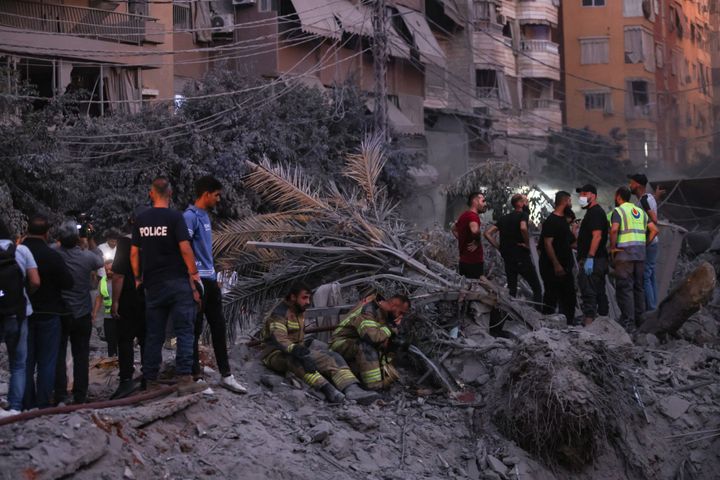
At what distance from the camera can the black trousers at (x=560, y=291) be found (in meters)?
13.1

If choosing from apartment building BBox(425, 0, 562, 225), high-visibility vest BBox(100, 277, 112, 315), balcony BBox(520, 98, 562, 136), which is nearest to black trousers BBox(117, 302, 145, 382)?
high-visibility vest BBox(100, 277, 112, 315)

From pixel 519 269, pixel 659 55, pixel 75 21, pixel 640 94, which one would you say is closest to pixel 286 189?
pixel 519 269

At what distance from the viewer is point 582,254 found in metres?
13.4

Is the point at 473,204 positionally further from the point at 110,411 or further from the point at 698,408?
the point at 110,411

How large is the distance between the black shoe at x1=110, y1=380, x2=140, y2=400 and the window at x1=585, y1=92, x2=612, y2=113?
4827 centimetres

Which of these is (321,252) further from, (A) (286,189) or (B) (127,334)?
(B) (127,334)

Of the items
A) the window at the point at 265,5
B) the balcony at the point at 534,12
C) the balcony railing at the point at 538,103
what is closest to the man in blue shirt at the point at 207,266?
the window at the point at 265,5

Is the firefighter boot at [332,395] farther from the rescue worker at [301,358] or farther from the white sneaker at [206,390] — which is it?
the white sneaker at [206,390]

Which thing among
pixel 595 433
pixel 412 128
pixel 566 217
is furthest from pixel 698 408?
pixel 412 128

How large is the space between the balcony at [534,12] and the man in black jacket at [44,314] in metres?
43.4

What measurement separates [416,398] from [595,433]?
1777 mm

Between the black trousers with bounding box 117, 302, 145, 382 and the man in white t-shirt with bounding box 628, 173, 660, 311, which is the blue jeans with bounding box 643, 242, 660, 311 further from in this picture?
the black trousers with bounding box 117, 302, 145, 382

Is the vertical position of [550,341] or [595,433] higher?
[550,341]

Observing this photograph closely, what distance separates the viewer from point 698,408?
462 inches
